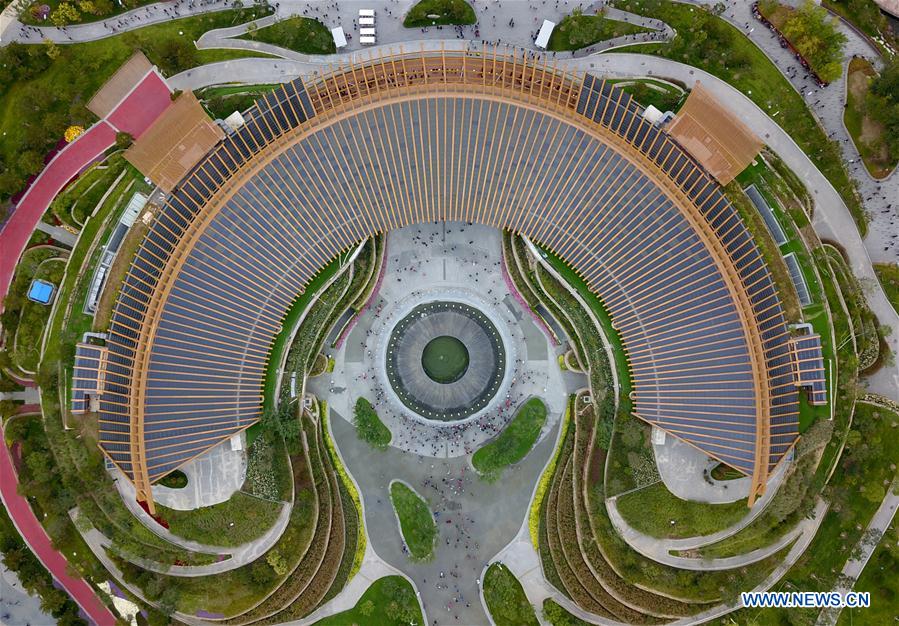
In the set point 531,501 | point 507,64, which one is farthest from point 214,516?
point 507,64

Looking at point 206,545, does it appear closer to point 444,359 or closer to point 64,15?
point 444,359

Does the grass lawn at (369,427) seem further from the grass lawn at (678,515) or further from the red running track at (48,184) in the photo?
the red running track at (48,184)

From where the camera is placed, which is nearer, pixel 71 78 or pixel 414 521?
pixel 414 521

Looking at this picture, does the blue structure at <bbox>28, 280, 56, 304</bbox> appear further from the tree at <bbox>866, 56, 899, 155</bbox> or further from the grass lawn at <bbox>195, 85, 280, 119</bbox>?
the tree at <bbox>866, 56, 899, 155</bbox>

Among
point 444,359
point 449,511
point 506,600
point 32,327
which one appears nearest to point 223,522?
point 449,511

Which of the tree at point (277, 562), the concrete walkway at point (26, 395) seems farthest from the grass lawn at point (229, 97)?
the tree at point (277, 562)

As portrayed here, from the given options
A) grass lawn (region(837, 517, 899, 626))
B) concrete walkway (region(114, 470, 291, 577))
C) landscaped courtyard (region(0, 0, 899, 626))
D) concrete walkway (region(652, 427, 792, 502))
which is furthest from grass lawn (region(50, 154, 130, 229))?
grass lawn (region(837, 517, 899, 626))
